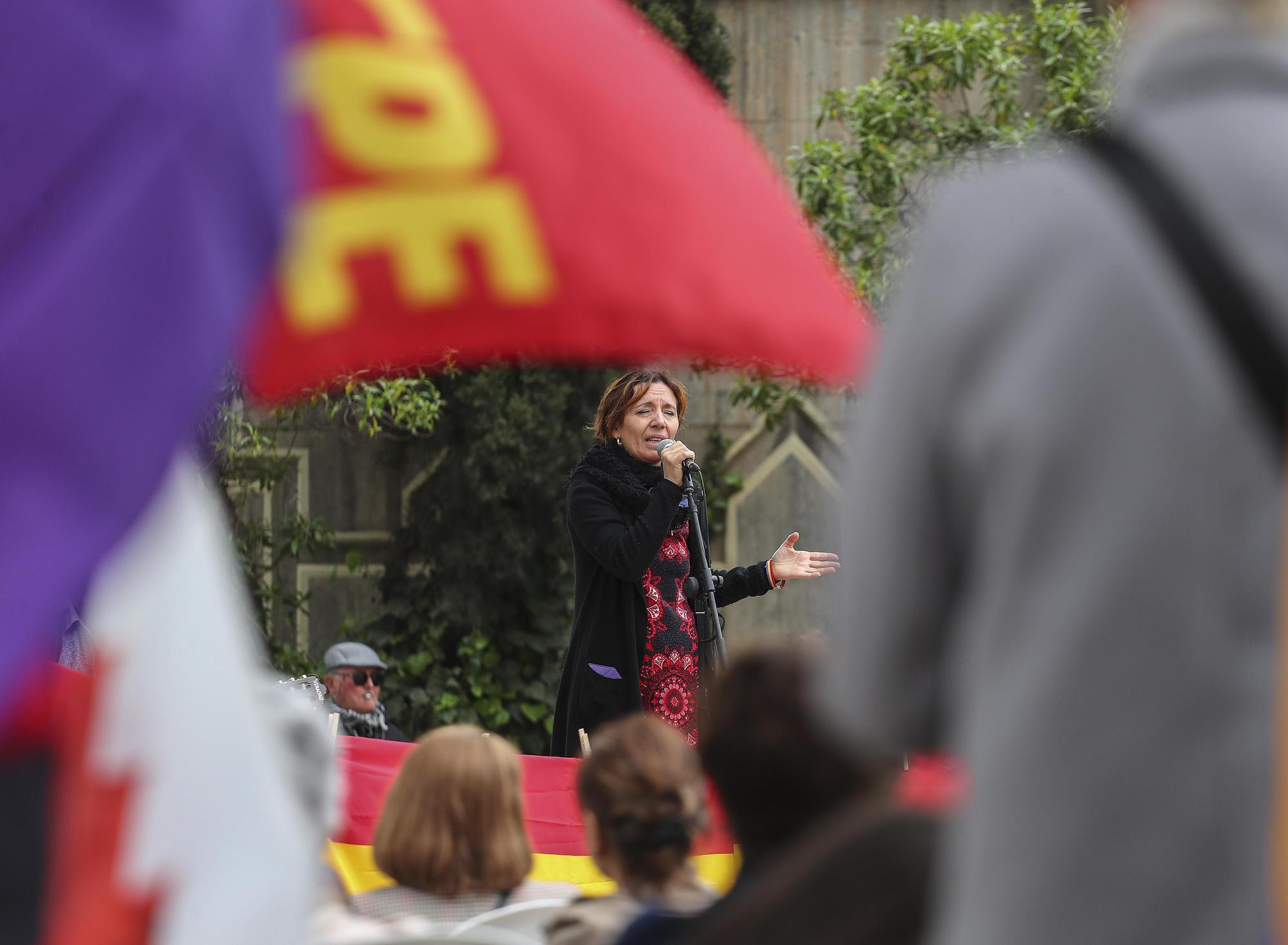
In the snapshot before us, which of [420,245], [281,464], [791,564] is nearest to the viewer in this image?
[420,245]

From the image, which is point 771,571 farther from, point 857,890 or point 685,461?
point 857,890

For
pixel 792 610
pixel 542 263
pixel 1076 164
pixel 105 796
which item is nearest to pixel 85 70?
pixel 542 263

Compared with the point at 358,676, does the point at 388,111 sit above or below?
above

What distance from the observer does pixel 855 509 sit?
4.36 ft

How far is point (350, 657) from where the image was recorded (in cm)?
754

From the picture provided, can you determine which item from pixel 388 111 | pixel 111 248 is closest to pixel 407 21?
pixel 388 111

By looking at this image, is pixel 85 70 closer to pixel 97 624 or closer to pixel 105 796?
pixel 97 624

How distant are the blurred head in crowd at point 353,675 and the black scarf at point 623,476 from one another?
7.44ft

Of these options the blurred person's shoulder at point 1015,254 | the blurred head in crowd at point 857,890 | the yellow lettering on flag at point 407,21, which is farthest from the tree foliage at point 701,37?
the blurred person's shoulder at point 1015,254

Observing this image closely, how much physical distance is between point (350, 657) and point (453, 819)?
16.2 feet

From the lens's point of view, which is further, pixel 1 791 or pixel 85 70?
pixel 1 791

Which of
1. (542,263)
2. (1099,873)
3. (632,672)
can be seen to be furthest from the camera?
(632,672)

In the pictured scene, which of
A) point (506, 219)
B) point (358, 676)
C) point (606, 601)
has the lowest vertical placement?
point (358, 676)

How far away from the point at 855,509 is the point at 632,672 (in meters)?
4.11
